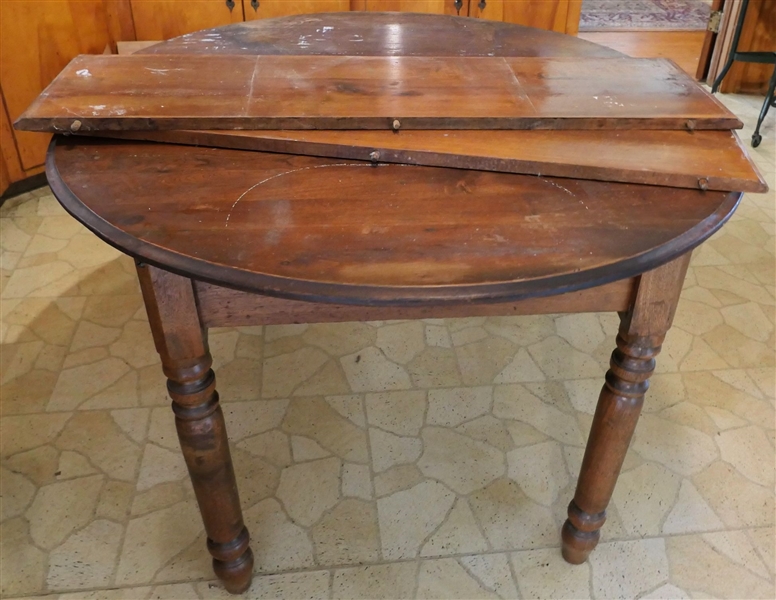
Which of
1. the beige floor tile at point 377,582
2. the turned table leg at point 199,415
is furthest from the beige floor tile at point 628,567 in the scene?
the turned table leg at point 199,415

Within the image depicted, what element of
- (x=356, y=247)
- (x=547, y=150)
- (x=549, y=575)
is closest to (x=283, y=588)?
(x=549, y=575)

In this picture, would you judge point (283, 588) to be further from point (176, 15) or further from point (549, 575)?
point (176, 15)

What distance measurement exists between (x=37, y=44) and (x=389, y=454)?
1899mm

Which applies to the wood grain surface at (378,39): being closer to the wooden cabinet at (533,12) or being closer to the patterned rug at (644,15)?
the wooden cabinet at (533,12)

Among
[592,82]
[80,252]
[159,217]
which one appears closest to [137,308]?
[80,252]

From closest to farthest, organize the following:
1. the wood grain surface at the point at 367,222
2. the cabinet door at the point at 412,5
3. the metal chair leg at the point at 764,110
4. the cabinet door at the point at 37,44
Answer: the wood grain surface at the point at 367,222 → the cabinet door at the point at 37,44 → the cabinet door at the point at 412,5 → the metal chair leg at the point at 764,110

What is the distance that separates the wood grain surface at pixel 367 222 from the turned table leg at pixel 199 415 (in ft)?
0.30

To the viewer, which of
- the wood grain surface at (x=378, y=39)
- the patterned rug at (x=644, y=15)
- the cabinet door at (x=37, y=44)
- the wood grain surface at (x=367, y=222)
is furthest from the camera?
the patterned rug at (x=644, y=15)

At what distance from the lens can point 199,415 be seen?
43.4 inches

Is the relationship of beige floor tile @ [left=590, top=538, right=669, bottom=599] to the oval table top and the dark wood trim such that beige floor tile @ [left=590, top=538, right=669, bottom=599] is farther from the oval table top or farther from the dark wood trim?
the oval table top

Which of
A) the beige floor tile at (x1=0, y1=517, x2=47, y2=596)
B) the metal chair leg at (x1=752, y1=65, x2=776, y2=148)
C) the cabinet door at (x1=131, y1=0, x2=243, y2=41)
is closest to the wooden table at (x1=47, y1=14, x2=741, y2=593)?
the beige floor tile at (x1=0, y1=517, x2=47, y2=596)

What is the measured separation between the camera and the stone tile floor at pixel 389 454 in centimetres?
138

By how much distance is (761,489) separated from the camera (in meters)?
1.54

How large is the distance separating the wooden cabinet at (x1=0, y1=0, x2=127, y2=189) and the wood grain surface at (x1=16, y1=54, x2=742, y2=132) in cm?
119
